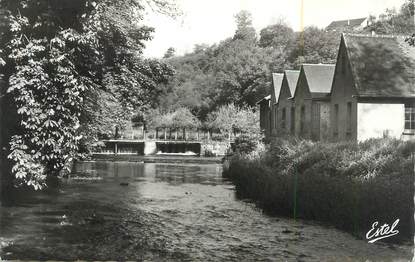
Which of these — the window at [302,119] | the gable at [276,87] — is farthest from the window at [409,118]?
the gable at [276,87]

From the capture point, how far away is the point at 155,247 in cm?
1181

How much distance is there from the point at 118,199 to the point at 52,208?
11.5 ft

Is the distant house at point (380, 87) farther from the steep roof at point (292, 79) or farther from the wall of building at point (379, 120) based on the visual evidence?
the steep roof at point (292, 79)

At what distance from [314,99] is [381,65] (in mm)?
7014

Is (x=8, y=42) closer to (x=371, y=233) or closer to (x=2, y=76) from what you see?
(x=2, y=76)

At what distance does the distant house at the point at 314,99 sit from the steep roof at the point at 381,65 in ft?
17.0

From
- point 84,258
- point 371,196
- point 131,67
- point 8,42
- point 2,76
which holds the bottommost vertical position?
point 84,258

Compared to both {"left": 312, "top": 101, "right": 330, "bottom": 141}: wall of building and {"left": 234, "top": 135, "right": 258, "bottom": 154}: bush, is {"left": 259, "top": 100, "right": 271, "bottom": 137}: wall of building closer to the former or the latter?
{"left": 312, "top": 101, "right": 330, "bottom": 141}: wall of building

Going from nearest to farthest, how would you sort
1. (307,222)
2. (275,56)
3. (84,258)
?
(84,258) < (307,222) < (275,56)

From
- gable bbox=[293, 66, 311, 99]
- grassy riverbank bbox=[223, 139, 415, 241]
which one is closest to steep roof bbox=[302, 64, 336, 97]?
gable bbox=[293, 66, 311, 99]

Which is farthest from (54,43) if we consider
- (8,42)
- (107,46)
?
(107,46)

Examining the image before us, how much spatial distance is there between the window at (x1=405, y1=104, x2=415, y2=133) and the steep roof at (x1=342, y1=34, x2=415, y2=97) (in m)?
1.04

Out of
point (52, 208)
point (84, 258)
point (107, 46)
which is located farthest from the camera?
point (107, 46)

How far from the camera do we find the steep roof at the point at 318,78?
35603mm
